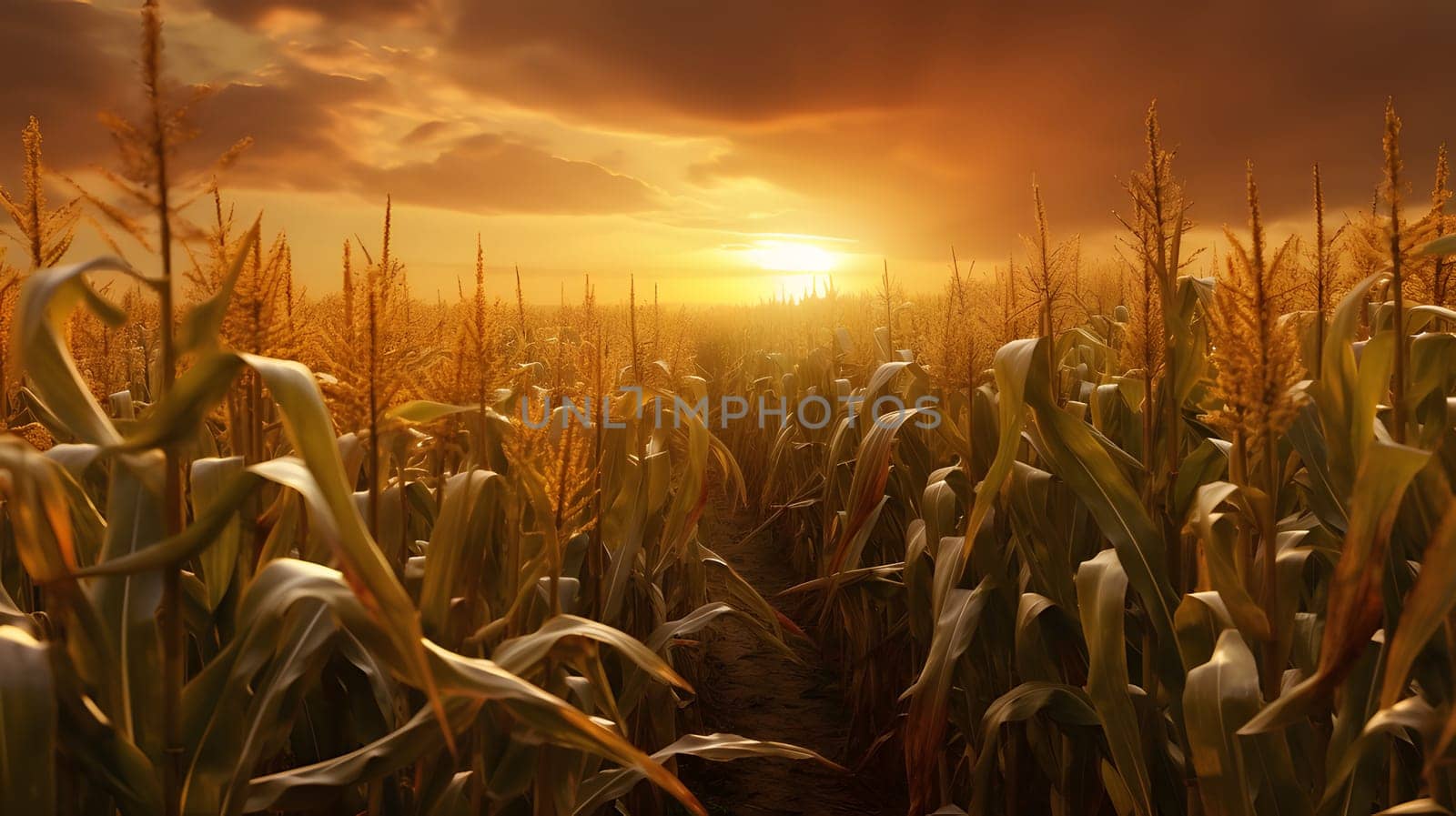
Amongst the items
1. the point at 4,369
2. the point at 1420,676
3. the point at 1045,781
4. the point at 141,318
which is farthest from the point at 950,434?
the point at 141,318

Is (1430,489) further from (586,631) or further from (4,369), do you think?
(4,369)

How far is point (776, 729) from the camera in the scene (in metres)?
4.04

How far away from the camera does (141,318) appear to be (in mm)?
5695

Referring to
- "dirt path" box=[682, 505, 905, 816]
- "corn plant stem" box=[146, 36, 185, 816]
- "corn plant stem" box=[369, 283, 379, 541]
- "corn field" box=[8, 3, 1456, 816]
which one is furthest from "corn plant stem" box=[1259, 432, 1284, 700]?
"dirt path" box=[682, 505, 905, 816]

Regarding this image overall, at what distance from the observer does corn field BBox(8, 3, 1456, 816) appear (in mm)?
1053

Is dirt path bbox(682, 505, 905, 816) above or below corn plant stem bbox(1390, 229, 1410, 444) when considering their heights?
below

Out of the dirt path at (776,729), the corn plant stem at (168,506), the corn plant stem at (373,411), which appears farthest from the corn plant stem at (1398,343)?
the dirt path at (776,729)

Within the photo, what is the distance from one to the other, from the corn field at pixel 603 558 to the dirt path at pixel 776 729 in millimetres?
659

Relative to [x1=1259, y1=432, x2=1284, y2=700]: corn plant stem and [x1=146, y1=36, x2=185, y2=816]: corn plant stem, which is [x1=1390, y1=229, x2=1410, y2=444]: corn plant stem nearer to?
[x1=1259, y1=432, x2=1284, y2=700]: corn plant stem

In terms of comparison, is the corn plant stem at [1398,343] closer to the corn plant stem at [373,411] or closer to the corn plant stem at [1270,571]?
the corn plant stem at [1270,571]

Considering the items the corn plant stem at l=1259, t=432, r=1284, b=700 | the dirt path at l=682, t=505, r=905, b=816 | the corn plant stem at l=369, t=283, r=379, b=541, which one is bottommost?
the dirt path at l=682, t=505, r=905, b=816

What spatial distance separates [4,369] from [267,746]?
112cm

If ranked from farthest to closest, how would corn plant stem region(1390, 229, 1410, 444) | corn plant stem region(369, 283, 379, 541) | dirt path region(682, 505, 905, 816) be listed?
dirt path region(682, 505, 905, 816), corn plant stem region(1390, 229, 1410, 444), corn plant stem region(369, 283, 379, 541)

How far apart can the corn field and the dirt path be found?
66cm
